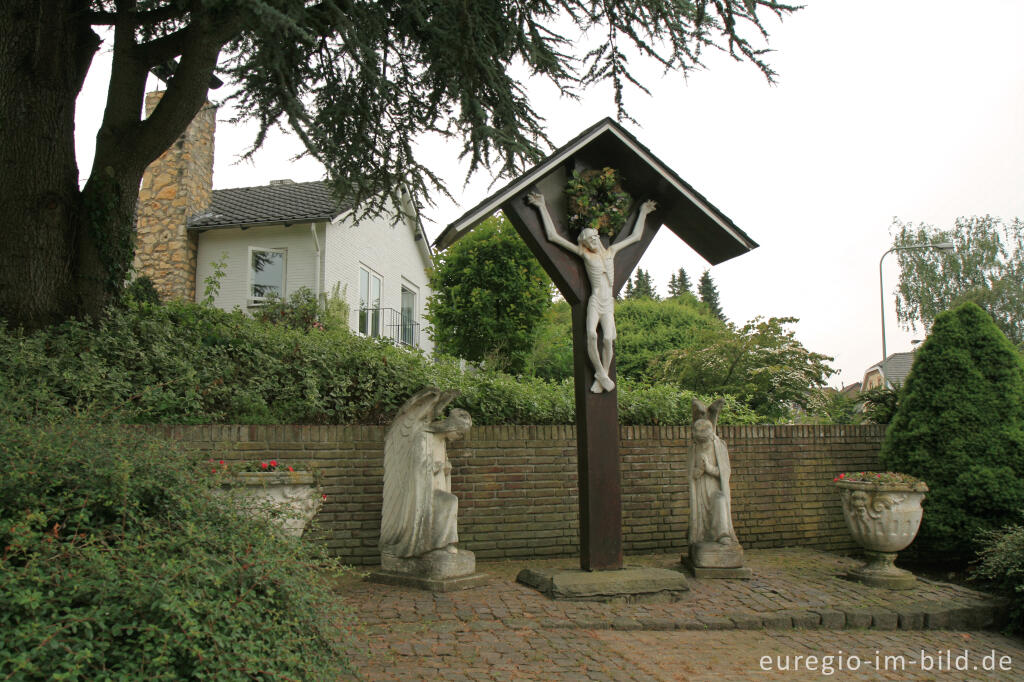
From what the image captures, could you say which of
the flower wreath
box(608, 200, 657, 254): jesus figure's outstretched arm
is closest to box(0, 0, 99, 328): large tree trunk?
the flower wreath

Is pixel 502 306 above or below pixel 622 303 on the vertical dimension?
below

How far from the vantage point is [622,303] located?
34.6m

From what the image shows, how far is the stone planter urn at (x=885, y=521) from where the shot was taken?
22.7ft

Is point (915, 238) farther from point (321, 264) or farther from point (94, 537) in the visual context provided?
point (94, 537)

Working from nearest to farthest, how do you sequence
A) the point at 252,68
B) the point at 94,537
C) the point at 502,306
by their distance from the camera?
the point at 94,537
the point at 252,68
the point at 502,306

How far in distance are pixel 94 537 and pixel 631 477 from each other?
624 centimetres

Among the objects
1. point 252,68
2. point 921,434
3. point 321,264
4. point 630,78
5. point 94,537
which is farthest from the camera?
point 321,264

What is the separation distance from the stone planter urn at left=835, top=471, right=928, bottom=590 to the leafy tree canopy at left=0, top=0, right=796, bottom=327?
4302 millimetres

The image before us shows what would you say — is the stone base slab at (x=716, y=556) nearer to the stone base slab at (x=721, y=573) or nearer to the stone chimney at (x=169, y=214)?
the stone base slab at (x=721, y=573)

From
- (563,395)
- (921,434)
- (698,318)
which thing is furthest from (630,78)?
(698,318)

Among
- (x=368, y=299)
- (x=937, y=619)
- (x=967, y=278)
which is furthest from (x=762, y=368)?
(x=967, y=278)

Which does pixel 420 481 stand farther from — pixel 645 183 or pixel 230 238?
pixel 230 238

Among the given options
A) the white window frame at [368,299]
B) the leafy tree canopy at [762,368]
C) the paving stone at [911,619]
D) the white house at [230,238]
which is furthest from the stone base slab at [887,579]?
the white window frame at [368,299]

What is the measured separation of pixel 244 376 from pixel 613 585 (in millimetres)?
4749
